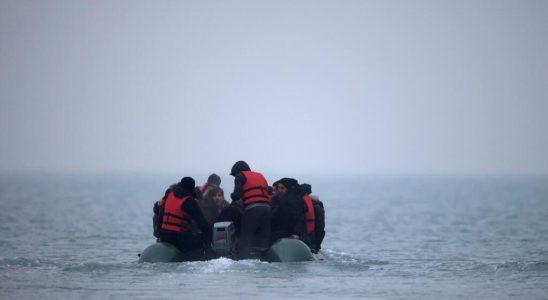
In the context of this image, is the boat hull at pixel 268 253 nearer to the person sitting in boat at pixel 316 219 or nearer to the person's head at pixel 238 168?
the person sitting in boat at pixel 316 219

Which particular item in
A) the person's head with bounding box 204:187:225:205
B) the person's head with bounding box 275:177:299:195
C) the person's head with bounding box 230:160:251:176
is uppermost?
the person's head with bounding box 230:160:251:176

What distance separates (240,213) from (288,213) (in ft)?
3.20

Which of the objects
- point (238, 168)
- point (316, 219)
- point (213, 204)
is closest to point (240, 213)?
point (213, 204)

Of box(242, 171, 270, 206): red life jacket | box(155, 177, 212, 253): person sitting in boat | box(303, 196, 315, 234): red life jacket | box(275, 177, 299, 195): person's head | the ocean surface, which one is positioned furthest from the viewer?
box(303, 196, 315, 234): red life jacket

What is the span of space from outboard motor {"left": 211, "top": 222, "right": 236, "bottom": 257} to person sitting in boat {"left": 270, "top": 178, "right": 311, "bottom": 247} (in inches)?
41.3

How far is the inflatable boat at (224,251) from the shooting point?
21.0m

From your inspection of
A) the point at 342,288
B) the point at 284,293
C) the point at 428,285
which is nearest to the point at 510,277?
the point at 428,285

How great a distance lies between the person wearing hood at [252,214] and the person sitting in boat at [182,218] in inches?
29.3

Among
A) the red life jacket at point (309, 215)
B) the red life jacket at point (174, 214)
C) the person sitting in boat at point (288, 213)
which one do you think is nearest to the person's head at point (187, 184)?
the red life jacket at point (174, 214)

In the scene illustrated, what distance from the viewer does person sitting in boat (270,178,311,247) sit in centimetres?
2178

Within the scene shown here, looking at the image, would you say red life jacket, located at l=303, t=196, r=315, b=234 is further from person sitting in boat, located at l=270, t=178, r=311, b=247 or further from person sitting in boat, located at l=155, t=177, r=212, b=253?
person sitting in boat, located at l=155, t=177, r=212, b=253

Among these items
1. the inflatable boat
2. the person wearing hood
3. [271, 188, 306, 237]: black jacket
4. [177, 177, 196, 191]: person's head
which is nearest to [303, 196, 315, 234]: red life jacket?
[271, 188, 306, 237]: black jacket

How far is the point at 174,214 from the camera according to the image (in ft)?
69.2

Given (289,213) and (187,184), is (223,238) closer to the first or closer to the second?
(187,184)
